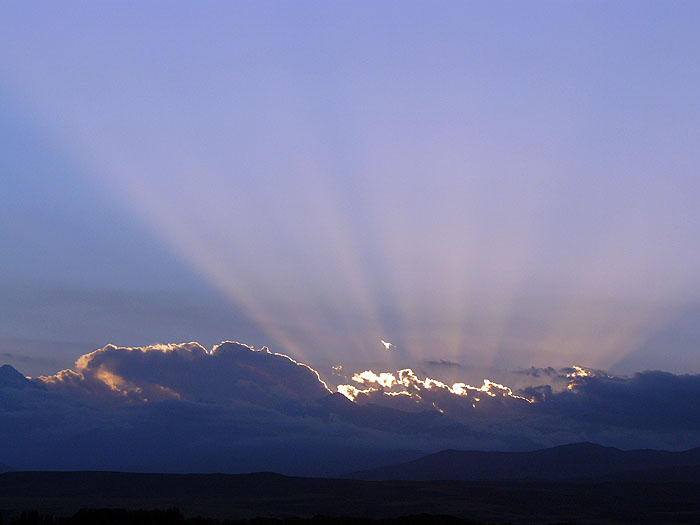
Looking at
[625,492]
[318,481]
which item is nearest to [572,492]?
[625,492]

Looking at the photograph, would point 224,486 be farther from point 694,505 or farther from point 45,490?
point 694,505

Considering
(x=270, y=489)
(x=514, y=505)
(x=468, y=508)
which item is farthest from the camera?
(x=270, y=489)

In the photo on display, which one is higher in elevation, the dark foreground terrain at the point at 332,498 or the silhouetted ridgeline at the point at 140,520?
the dark foreground terrain at the point at 332,498

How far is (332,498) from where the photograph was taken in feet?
503

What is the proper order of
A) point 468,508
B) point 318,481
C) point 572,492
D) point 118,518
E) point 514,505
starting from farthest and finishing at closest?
point 318,481 < point 572,492 < point 514,505 < point 468,508 < point 118,518

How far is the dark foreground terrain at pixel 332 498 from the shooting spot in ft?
399

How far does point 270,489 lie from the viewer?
176375 millimetres

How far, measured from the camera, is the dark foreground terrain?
122 metres

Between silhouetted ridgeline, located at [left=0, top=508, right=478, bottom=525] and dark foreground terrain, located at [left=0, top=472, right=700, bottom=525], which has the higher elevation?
dark foreground terrain, located at [left=0, top=472, right=700, bottom=525]

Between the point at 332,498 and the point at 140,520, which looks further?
the point at 332,498

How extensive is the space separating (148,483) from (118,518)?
126m

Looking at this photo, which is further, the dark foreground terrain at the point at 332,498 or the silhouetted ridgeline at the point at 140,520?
the dark foreground terrain at the point at 332,498

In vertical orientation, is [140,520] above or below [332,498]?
below

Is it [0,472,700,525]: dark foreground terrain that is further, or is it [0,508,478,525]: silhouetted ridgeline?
[0,472,700,525]: dark foreground terrain
